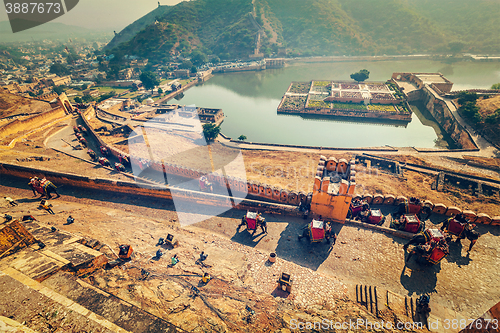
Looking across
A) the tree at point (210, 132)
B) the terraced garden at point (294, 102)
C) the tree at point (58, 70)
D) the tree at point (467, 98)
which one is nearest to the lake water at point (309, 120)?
the terraced garden at point (294, 102)

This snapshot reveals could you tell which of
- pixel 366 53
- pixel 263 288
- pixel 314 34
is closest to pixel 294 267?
pixel 263 288

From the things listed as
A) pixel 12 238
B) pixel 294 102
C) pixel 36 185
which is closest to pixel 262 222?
pixel 12 238

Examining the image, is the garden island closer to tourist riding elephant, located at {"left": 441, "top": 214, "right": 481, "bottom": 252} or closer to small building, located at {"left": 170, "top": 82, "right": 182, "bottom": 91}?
small building, located at {"left": 170, "top": 82, "right": 182, "bottom": 91}

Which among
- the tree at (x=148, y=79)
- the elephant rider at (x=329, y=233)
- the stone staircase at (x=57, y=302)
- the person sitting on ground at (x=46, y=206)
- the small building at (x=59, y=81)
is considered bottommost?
the elephant rider at (x=329, y=233)

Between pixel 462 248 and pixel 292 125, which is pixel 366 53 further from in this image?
pixel 462 248

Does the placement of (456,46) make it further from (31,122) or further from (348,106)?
(31,122)

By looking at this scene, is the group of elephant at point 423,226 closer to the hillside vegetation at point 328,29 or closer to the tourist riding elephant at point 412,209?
the tourist riding elephant at point 412,209
